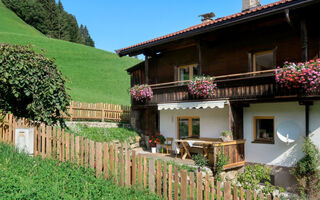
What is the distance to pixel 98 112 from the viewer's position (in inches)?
629

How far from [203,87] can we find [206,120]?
222 cm

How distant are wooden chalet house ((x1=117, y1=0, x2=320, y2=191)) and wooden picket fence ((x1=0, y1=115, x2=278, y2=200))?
4.22 metres

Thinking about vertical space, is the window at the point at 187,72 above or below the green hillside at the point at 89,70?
below

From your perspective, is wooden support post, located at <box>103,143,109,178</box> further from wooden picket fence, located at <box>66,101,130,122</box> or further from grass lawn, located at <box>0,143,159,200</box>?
wooden picket fence, located at <box>66,101,130,122</box>

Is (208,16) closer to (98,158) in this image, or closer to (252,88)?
(252,88)

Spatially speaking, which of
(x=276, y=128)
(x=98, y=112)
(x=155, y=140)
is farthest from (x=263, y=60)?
(x=98, y=112)

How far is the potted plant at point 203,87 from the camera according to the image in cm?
1108

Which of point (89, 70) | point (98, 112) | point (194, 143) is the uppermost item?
point (89, 70)

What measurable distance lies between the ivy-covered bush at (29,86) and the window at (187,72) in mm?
7417

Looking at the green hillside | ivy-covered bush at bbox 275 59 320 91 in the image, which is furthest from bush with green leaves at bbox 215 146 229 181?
the green hillside

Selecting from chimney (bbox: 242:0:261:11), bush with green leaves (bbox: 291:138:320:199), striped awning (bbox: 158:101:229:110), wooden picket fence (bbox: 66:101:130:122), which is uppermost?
chimney (bbox: 242:0:261:11)

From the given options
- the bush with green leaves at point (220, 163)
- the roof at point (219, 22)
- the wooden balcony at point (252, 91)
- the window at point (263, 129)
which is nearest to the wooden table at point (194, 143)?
the bush with green leaves at point (220, 163)

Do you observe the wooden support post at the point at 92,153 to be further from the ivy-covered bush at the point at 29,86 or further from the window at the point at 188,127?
the window at the point at 188,127

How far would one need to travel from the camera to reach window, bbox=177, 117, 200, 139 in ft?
43.5
